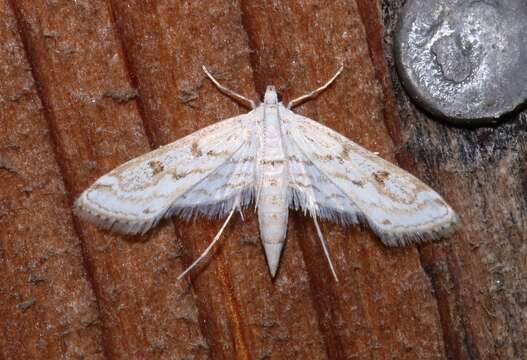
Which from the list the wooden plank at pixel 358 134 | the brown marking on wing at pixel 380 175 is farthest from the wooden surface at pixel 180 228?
the brown marking on wing at pixel 380 175

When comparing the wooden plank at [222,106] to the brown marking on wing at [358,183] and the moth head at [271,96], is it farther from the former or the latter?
the brown marking on wing at [358,183]

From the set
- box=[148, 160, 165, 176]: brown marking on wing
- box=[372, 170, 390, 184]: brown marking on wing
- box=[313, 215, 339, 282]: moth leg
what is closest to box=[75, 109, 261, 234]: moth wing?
box=[148, 160, 165, 176]: brown marking on wing

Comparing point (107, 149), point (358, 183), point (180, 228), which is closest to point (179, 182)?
point (180, 228)

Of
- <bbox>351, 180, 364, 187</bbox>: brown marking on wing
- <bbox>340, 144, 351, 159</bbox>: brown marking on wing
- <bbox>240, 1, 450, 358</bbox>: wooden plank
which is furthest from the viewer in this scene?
<bbox>351, 180, 364, 187</bbox>: brown marking on wing

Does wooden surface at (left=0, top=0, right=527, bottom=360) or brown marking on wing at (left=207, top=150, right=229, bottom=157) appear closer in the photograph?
wooden surface at (left=0, top=0, right=527, bottom=360)

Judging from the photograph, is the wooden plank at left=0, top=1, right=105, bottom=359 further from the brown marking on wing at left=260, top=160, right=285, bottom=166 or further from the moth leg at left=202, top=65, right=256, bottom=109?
the brown marking on wing at left=260, top=160, right=285, bottom=166

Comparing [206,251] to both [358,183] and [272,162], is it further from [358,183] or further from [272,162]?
[358,183]

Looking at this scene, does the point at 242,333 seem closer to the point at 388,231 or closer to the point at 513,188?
the point at 388,231

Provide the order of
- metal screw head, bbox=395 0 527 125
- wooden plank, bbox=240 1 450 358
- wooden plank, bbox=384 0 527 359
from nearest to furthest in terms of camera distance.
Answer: metal screw head, bbox=395 0 527 125 → wooden plank, bbox=384 0 527 359 → wooden plank, bbox=240 1 450 358
